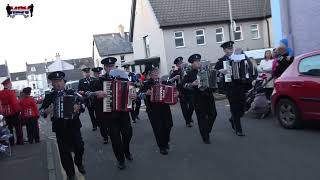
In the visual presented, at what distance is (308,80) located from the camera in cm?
969

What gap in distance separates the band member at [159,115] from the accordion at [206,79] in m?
0.88

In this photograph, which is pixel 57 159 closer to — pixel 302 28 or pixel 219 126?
pixel 219 126

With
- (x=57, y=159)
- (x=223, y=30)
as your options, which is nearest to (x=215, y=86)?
(x=57, y=159)

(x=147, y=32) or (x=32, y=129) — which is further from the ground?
(x=147, y=32)

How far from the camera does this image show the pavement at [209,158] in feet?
23.5

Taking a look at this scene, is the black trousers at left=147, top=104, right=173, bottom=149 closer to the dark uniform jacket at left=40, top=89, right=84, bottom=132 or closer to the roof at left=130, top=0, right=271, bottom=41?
the dark uniform jacket at left=40, top=89, right=84, bottom=132

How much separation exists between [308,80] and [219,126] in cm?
293

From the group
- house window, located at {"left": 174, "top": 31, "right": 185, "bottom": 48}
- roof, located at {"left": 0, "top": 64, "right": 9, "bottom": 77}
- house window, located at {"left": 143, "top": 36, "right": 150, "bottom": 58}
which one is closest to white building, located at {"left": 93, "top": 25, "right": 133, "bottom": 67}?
house window, located at {"left": 143, "top": 36, "right": 150, "bottom": 58}

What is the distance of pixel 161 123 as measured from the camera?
9312mm

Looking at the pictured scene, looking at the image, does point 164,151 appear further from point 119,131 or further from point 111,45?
point 111,45

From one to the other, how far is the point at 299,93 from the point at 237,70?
1316mm

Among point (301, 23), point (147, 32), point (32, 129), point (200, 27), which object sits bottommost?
point (32, 129)

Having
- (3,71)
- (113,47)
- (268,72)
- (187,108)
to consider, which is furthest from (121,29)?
(187,108)

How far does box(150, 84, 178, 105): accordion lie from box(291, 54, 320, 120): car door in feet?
8.50
